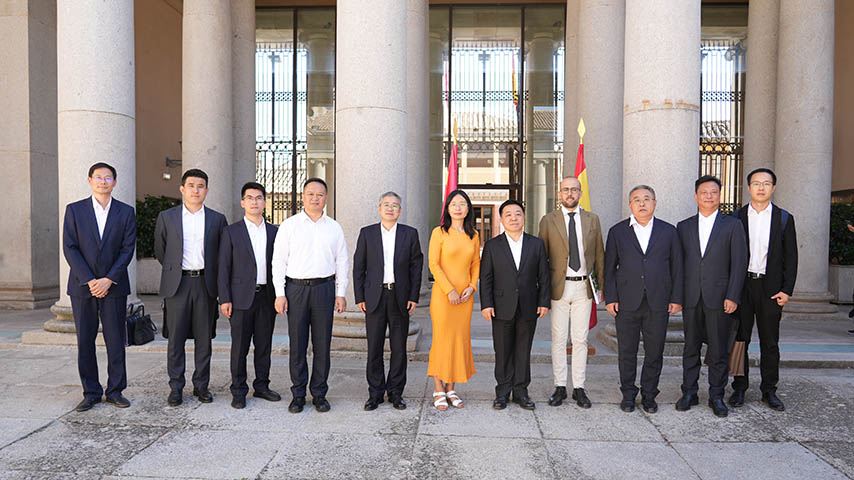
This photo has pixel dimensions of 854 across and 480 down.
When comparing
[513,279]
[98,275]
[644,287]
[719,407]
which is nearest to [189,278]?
[98,275]

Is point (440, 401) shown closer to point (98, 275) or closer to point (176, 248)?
point (176, 248)

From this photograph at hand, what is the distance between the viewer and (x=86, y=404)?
4918mm

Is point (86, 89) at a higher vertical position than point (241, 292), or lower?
higher

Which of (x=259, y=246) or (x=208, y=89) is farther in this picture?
(x=208, y=89)

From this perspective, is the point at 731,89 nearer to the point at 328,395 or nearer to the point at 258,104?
the point at 258,104

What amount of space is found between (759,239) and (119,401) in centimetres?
606

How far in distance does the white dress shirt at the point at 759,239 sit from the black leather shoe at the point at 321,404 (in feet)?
13.5

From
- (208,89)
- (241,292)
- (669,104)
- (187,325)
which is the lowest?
(187,325)

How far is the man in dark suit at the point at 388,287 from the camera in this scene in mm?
5125

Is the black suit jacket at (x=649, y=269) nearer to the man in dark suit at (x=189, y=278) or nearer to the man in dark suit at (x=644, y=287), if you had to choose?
the man in dark suit at (x=644, y=287)

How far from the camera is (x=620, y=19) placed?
10.4 m

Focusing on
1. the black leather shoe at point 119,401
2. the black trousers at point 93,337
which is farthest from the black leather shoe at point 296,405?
the black trousers at point 93,337

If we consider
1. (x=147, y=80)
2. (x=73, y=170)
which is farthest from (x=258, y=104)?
(x=73, y=170)

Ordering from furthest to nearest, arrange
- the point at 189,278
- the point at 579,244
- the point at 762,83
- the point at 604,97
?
1. the point at 762,83
2. the point at 604,97
3. the point at 579,244
4. the point at 189,278
